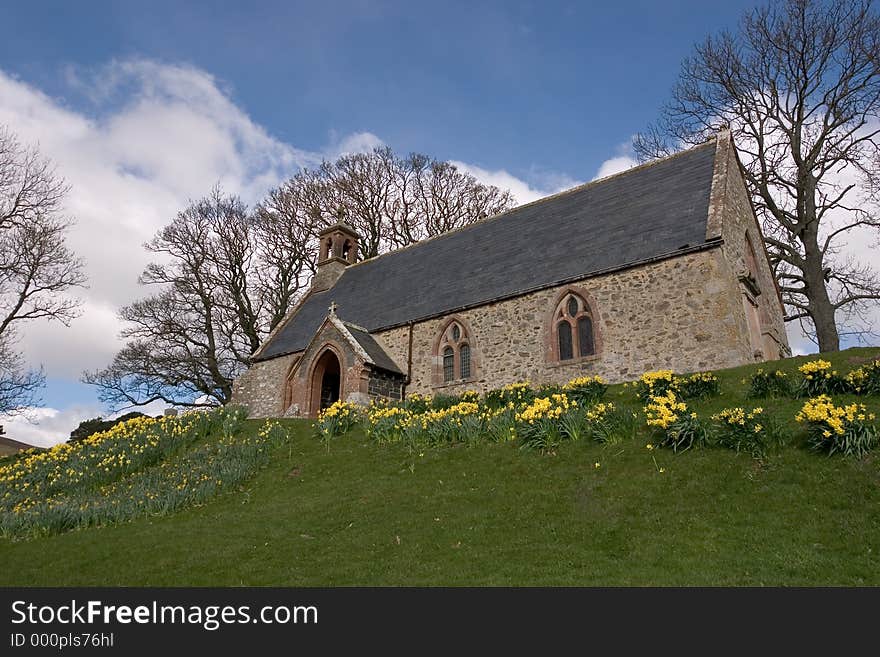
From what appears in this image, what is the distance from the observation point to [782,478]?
7379 mm

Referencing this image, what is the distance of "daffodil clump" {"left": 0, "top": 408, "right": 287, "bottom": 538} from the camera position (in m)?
9.82

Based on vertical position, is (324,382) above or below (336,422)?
above

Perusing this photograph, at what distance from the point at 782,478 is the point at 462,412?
6.35 metres

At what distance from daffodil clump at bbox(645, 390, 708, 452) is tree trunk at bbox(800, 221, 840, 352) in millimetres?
14594

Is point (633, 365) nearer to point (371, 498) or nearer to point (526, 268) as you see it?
point (526, 268)

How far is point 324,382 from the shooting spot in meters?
21.5

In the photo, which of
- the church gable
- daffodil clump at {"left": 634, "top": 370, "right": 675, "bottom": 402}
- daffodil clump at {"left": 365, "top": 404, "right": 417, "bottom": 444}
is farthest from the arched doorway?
daffodil clump at {"left": 634, "top": 370, "right": 675, "bottom": 402}

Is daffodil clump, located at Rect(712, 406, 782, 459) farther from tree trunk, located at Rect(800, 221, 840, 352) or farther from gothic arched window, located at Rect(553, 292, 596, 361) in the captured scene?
tree trunk, located at Rect(800, 221, 840, 352)

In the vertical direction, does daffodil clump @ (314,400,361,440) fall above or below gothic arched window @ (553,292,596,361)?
below

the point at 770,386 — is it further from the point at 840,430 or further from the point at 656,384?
the point at 840,430

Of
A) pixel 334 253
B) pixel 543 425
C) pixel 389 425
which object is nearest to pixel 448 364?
pixel 389 425

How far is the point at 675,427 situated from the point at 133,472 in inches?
456

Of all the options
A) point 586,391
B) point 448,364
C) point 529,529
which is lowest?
point 529,529
